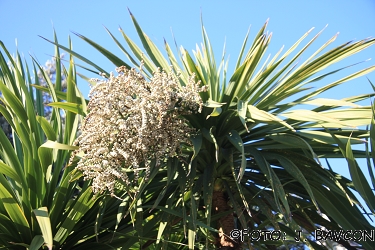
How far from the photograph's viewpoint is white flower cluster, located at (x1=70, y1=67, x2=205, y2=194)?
89.0 inches

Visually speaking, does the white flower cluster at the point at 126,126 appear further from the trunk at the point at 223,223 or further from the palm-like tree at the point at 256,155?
the trunk at the point at 223,223

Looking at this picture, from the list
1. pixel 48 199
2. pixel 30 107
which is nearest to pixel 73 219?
pixel 48 199

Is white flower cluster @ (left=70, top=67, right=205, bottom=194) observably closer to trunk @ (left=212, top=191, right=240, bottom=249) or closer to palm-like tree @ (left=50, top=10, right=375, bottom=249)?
palm-like tree @ (left=50, top=10, right=375, bottom=249)

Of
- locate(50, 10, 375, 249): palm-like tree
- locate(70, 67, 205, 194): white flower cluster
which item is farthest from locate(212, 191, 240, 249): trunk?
locate(70, 67, 205, 194): white flower cluster

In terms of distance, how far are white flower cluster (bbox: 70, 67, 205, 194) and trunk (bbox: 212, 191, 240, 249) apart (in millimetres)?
748

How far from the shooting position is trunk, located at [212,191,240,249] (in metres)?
2.88

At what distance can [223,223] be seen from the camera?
299 cm

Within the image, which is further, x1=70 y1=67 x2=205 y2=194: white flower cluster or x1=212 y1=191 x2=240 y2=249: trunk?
x1=212 y1=191 x2=240 y2=249: trunk

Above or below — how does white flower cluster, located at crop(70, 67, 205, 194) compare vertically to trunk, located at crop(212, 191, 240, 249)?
above

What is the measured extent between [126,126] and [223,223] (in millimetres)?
1065

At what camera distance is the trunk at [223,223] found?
9.45ft

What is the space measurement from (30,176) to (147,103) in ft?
3.08

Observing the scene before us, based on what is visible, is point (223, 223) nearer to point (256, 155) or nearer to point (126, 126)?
point (256, 155)

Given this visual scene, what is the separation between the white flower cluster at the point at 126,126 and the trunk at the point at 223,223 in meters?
0.75
